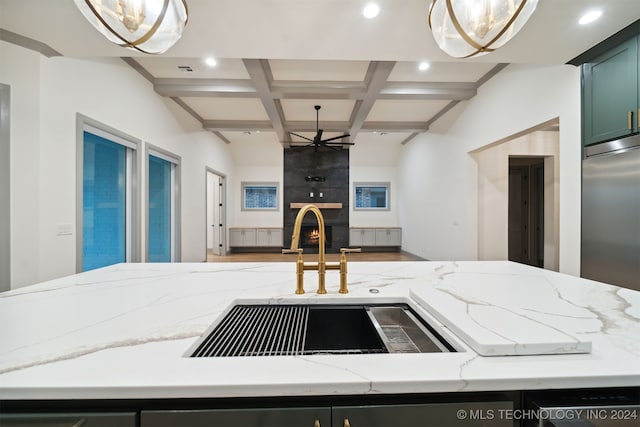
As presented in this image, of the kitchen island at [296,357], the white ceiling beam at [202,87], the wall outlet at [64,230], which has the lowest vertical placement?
the kitchen island at [296,357]

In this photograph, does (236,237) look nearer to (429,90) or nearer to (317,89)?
(317,89)

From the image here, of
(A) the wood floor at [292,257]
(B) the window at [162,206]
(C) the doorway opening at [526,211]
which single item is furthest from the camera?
(A) the wood floor at [292,257]

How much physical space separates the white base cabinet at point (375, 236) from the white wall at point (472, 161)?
38cm

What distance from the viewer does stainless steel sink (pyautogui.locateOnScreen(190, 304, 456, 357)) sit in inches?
30.8

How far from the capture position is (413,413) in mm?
561

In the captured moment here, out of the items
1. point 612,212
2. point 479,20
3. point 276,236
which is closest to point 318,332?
point 479,20

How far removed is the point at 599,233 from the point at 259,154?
22.9 ft

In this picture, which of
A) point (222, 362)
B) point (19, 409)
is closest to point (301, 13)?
point (222, 362)

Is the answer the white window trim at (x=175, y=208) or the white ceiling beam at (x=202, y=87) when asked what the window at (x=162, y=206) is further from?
the white ceiling beam at (x=202, y=87)

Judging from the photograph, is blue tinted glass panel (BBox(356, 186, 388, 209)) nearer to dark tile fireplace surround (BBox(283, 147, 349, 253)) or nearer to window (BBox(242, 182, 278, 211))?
dark tile fireplace surround (BBox(283, 147, 349, 253))

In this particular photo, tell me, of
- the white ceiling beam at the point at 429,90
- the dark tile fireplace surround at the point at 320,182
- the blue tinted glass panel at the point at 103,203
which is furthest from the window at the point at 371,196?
the blue tinted glass panel at the point at 103,203

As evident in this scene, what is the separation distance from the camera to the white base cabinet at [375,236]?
25.1 feet

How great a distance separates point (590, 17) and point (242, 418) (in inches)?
124

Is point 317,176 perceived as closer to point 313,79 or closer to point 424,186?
point 424,186
